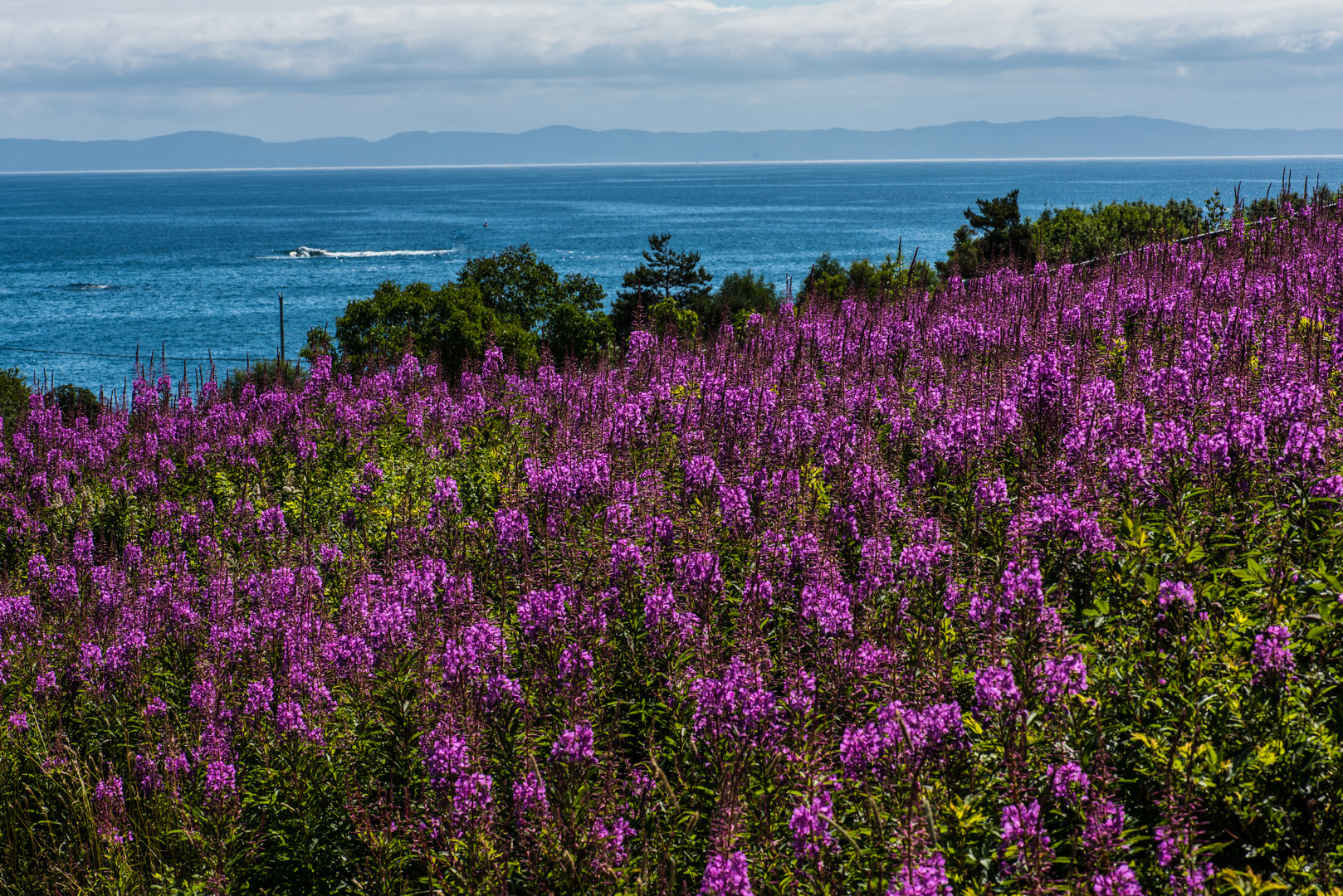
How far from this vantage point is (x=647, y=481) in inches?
302

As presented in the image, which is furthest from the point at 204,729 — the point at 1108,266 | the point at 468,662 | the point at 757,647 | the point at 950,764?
the point at 1108,266

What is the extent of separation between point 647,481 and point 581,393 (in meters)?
4.45

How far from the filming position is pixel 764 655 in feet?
16.9

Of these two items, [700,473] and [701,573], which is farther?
[700,473]

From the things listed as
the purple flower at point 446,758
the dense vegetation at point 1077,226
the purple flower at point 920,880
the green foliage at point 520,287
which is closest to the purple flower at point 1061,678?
the purple flower at point 920,880

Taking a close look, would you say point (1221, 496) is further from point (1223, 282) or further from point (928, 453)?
point (1223, 282)

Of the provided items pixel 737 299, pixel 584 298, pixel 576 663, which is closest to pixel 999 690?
pixel 576 663

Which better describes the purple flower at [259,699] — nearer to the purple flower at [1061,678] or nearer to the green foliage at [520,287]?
the purple flower at [1061,678]

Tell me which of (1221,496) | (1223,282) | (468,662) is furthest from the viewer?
(1223,282)

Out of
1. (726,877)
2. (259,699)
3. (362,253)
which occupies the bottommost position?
(259,699)

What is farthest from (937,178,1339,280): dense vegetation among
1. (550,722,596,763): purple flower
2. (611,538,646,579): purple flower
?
(550,722,596,763): purple flower

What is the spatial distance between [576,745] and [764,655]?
1060mm

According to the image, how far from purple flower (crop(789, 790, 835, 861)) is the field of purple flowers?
0.16 ft

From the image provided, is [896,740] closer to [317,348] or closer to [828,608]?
[828,608]
